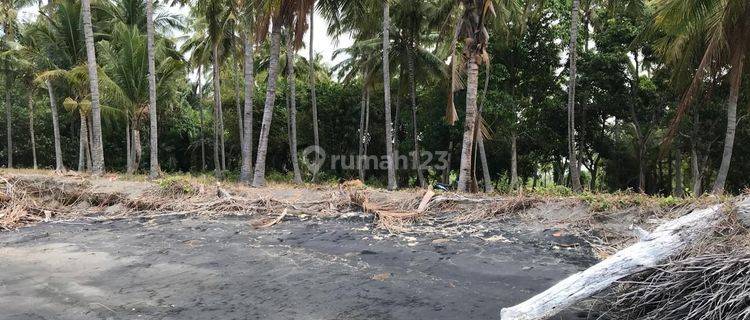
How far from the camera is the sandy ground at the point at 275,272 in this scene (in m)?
4.71

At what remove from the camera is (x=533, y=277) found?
18.1 ft

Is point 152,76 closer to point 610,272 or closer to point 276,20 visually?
point 276,20

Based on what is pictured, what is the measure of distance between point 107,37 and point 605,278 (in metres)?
23.4

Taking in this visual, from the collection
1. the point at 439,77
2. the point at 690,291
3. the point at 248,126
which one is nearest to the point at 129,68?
the point at 248,126

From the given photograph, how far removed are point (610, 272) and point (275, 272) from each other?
11.7 feet

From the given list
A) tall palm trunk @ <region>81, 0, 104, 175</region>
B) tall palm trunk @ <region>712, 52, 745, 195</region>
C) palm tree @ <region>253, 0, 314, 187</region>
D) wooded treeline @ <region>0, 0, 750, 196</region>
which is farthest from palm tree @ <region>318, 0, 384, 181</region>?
tall palm trunk @ <region>712, 52, 745, 195</region>

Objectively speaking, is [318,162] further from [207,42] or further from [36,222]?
[36,222]

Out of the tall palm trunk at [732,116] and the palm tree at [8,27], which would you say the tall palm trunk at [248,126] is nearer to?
the tall palm trunk at [732,116]

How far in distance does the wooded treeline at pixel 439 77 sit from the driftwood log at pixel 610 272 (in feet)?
23.9

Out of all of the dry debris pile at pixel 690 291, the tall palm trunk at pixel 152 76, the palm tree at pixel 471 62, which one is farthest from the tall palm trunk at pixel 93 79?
the dry debris pile at pixel 690 291

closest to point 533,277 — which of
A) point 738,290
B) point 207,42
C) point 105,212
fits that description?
point 738,290

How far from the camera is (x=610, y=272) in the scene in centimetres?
406

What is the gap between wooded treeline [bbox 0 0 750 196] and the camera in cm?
1340

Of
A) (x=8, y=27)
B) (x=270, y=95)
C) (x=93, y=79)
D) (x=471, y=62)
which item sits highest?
(x=8, y=27)
